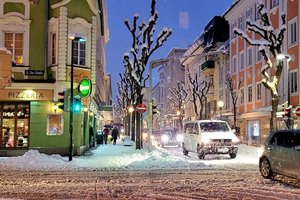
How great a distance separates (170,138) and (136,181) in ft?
96.7

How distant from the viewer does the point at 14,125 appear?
2778cm

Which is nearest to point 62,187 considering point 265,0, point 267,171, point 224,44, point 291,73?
point 267,171

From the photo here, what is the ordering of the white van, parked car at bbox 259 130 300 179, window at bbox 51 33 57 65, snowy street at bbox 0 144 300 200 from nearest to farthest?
snowy street at bbox 0 144 300 200
parked car at bbox 259 130 300 179
the white van
window at bbox 51 33 57 65

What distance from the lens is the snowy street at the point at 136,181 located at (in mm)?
12492

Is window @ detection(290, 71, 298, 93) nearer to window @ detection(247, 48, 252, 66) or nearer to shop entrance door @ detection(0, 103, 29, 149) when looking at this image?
window @ detection(247, 48, 252, 66)

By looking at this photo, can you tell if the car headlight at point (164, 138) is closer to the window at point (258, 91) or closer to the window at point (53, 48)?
the window at point (258, 91)

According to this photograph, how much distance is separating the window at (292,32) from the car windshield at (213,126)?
13.3 metres

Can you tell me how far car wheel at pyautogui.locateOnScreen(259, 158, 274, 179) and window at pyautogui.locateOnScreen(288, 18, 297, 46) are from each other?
2233 cm

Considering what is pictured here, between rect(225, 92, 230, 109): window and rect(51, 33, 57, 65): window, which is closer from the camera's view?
rect(51, 33, 57, 65): window

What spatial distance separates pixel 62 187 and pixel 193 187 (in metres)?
3.79

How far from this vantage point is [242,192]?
12883 millimetres

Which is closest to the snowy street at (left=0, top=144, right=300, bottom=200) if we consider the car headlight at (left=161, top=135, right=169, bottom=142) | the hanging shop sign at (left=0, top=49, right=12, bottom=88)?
the hanging shop sign at (left=0, top=49, right=12, bottom=88)

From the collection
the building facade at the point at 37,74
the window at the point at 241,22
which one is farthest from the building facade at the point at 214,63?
the building facade at the point at 37,74

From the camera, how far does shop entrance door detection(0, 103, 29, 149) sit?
27.8 metres
